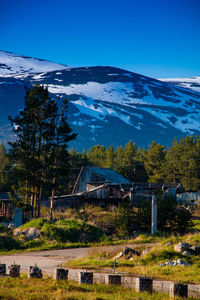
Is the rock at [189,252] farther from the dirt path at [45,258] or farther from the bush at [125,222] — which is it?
the bush at [125,222]

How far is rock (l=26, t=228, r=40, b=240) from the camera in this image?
78.0 feet

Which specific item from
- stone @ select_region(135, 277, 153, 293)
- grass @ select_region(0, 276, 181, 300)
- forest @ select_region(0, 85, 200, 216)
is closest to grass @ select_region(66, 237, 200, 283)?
stone @ select_region(135, 277, 153, 293)

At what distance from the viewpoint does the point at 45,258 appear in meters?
18.0

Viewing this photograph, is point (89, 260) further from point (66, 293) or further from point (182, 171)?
point (182, 171)

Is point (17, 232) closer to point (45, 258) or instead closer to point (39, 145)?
point (45, 258)

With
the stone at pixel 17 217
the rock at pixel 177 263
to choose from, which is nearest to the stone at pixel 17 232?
the stone at pixel 17 217

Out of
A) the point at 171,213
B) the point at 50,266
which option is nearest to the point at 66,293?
the point at 50,266

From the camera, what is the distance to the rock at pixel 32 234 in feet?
78.0

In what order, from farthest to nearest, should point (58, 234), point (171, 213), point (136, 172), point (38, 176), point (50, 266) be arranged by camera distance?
point (136, 172)
point (38, 176)
point (171, 213)
point (58, 234)
point (50, 266)

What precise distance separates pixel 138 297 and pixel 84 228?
16.0 meters

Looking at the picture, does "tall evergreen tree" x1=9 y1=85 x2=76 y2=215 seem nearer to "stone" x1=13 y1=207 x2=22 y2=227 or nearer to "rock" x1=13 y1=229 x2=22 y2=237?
"stone" x1=13 y1=207 x2=22 y2=227

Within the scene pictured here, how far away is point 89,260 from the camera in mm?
16469

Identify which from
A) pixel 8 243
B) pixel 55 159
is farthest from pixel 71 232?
pixel 55 159

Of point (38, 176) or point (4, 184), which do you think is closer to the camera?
point (38, 176)
